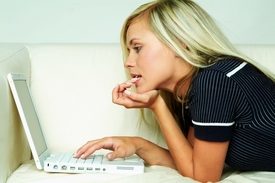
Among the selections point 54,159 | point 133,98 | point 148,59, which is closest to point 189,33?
point 148,59

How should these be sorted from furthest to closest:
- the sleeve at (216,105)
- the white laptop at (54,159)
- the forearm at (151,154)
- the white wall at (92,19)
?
the white wall at (92,19), the forearm at (151,154), the white laptop at (54,159), the sleeve at (216,105)

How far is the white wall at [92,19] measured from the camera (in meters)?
1.46

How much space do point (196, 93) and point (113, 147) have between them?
0.31 meters

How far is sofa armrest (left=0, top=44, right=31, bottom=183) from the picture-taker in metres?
1.00

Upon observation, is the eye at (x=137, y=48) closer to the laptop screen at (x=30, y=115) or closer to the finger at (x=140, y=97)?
the finger at (x=140, y=97)

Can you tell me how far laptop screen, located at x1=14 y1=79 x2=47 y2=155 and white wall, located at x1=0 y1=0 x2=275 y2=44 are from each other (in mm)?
380

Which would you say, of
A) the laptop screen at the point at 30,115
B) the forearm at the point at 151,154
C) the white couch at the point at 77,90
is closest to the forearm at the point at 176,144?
the forearm at the point at 151,154

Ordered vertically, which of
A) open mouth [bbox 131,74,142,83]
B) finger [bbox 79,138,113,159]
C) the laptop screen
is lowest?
finger [bbox 79,138,113,159]

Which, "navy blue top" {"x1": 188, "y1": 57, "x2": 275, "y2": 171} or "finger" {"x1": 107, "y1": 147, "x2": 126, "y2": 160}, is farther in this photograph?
"finger" {"x1": 107, "y1": 147, "x2": 126, "y2": 160}

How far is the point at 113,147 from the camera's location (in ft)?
3.56

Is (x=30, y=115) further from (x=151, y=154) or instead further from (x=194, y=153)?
(x=194, y=153)

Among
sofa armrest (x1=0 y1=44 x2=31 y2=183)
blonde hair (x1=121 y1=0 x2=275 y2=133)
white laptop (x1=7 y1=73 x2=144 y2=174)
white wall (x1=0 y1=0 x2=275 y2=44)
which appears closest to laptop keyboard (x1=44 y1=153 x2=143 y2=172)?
white laptop (x1=7 y1=73 x2=144 y2=174)

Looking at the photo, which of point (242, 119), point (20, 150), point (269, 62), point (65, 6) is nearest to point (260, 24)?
point (269, 62)

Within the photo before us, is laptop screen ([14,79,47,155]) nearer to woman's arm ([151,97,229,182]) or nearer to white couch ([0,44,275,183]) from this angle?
white couch ([0,44,275,183])
